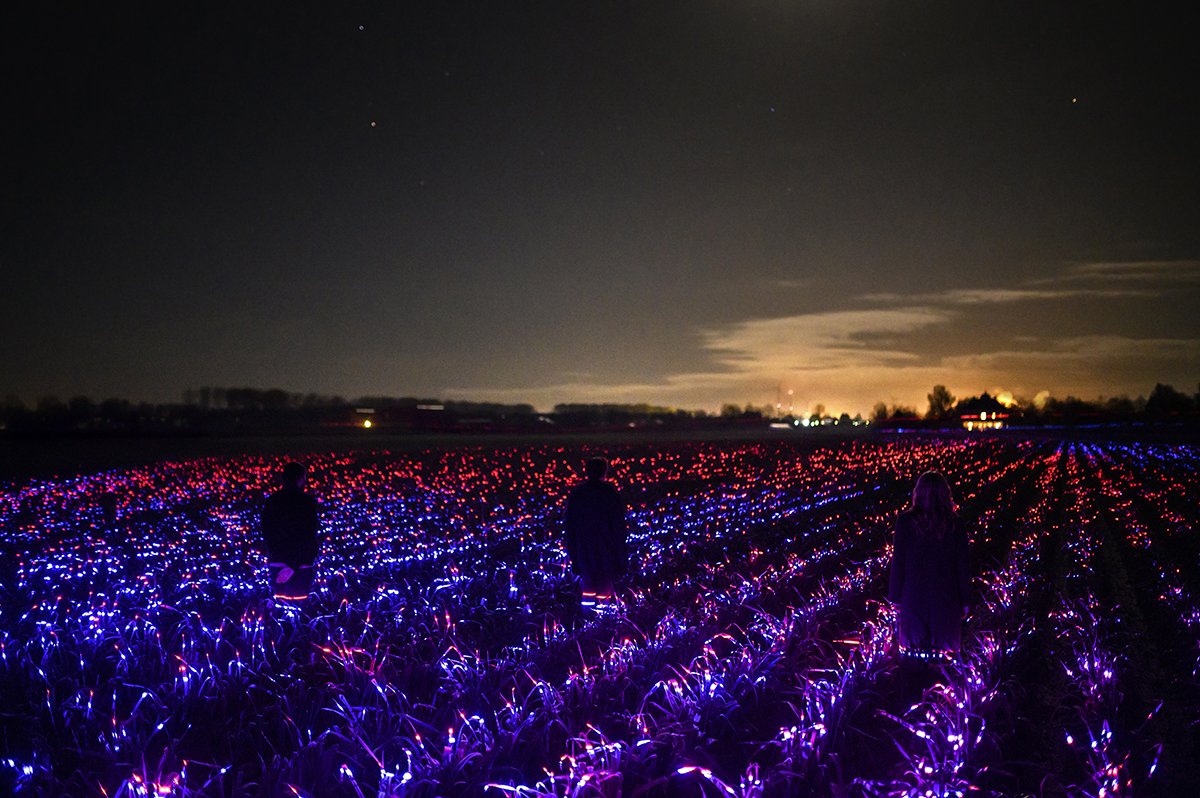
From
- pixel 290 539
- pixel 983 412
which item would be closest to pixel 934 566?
pixel 290 539

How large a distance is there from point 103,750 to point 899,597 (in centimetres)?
521

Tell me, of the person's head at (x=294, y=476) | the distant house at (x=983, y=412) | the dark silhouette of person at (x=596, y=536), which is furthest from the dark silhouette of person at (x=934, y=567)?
the distant house at (x=983, y=412)

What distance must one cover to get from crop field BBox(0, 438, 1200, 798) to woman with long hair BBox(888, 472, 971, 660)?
0.27m

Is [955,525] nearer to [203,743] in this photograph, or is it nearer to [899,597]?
[899,597]

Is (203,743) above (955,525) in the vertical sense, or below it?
below

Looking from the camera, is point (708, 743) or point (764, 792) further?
point (708, 743)

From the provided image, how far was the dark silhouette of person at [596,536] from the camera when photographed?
8164mm

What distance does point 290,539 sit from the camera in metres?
7.63

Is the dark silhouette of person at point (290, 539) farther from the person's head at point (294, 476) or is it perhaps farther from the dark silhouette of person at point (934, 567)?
the dark silhouette of person at point (934, 567)

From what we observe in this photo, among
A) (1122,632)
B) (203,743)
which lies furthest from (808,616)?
(203,743)

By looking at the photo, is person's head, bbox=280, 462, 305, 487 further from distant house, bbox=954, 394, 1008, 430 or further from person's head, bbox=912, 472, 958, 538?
distant house, bbox=954, 394, 1008, 430

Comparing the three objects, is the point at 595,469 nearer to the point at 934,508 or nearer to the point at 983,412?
the point at 934,508

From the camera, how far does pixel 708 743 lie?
16.3 ft

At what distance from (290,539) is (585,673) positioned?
3.20 metres
